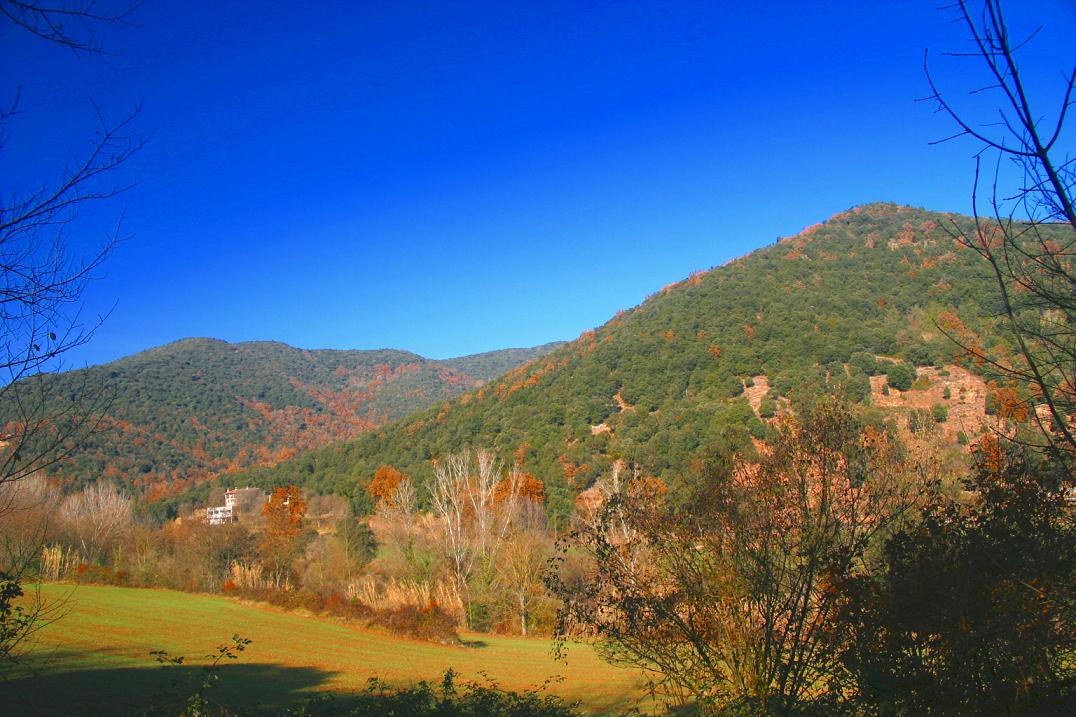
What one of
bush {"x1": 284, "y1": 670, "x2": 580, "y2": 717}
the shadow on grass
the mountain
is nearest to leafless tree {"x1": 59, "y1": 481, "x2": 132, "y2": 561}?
the mountain

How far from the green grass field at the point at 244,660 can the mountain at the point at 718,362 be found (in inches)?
676

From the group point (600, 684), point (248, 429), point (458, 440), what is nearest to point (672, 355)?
point (458, 440)

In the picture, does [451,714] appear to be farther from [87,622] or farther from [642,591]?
[87,622]

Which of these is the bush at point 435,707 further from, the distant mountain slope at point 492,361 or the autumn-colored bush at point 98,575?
the distant mountain slope at point 492,361

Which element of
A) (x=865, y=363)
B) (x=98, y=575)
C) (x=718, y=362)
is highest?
(x=718, y=362)

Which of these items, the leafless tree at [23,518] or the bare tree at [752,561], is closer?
the leafless tree at [23,518]

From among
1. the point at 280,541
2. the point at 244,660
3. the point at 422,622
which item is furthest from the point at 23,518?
the point at 280,541

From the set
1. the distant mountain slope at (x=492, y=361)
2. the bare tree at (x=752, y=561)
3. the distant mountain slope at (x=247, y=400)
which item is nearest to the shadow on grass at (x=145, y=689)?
the bare tree at (x=752, y=561)

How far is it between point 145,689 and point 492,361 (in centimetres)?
14194

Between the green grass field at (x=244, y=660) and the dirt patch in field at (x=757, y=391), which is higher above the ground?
the dirt patch in field at (x=757, y=391)

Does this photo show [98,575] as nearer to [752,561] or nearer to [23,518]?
[23,518]

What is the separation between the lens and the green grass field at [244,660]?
12.3 metres

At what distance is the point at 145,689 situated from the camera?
12867 mm

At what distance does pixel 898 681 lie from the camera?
594 centimetres
